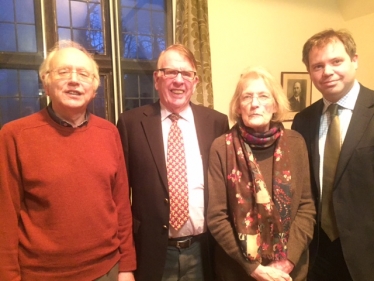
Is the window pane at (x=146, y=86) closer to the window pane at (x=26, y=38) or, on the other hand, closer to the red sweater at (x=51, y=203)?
the window pane at (x=26, y=38)

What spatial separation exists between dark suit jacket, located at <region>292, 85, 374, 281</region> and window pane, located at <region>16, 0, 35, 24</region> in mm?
2420

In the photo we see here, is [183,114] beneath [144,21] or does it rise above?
beneath

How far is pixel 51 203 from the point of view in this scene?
4.25ft

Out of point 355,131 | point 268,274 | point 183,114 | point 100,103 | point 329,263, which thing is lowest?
point 329,263

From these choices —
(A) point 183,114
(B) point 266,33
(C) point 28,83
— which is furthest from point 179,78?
(B) point 266,33

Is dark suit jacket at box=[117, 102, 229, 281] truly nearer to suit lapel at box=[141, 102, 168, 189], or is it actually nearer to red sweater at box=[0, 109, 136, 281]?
suit lapel at box=[141, 102, 168, 189]

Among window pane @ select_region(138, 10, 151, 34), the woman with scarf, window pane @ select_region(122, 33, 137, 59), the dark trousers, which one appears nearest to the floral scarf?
the woman with scarf

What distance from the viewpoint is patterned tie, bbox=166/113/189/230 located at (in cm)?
159

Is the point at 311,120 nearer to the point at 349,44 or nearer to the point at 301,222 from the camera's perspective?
the point at 349,44

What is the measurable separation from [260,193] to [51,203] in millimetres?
888

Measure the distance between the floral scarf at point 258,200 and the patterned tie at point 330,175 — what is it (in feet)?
0.91

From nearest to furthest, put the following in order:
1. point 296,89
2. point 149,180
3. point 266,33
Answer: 1. point 149,180
2. point 266,33
3. point 296,89

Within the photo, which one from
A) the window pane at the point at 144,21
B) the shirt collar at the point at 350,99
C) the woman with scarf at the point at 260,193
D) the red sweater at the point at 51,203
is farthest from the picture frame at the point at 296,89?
the red sweater at the point at 51,203

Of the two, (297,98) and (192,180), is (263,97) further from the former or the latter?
(297,98)
